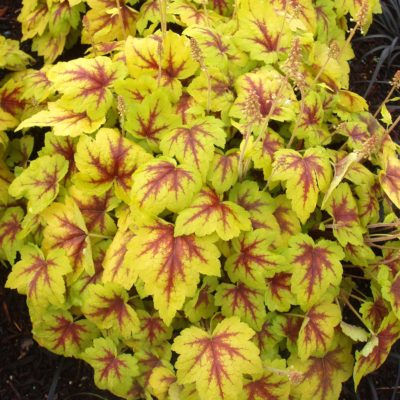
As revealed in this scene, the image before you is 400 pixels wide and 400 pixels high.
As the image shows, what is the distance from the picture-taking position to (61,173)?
76.2 inches

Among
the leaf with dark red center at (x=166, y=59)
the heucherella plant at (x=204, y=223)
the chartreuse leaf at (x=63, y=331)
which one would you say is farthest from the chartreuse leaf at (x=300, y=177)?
the chartreuse leaf at (x=63, y=331)

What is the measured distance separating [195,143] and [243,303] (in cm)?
60

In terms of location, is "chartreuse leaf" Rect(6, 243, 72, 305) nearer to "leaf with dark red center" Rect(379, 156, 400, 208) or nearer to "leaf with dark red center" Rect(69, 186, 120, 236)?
"leaf with dark red center" Rect(69, 186, 120, 236)

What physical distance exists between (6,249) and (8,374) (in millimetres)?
610

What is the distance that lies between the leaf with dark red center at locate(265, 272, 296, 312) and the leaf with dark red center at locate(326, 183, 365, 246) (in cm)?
25

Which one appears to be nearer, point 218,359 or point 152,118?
point 218,359

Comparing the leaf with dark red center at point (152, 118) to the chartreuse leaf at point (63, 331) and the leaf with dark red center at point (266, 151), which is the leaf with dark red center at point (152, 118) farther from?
the chartreuse leaf at point (63, 331)

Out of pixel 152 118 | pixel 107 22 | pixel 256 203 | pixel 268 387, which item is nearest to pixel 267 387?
pixel 268 387

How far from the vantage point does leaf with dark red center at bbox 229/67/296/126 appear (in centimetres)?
192

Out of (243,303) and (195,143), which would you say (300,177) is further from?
(243,303)

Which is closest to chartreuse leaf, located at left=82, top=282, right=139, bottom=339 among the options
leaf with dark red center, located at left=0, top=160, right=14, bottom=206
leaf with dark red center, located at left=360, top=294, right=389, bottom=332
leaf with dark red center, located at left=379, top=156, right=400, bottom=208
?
leaf with dark red center, located at left=0, top=160, right=14, bottom=206

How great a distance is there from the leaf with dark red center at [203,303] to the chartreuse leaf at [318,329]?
13.5 inches

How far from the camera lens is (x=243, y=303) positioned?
1817 mm

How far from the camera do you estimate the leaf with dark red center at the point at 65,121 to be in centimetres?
183
